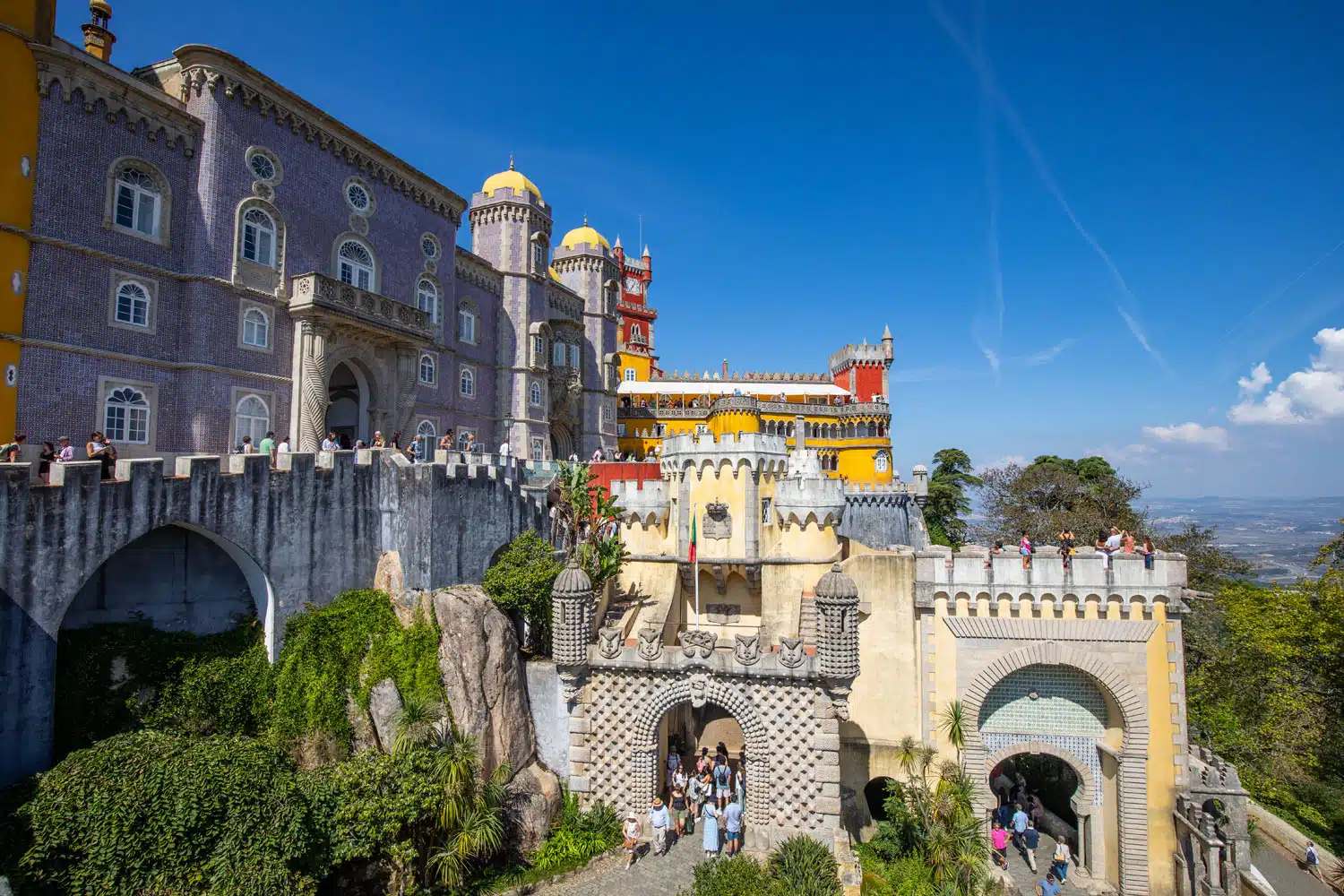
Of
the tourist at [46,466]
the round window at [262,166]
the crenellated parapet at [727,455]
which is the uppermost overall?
the round window at [262,166]

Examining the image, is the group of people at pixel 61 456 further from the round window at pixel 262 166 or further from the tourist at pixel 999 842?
Result: the tourist at pixel 999 842

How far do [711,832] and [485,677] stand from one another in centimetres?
722

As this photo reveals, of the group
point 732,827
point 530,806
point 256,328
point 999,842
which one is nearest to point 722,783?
point 732,827

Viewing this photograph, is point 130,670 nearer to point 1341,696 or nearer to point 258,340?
point 258,340

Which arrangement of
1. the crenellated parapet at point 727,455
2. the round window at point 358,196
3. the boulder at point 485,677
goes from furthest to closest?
the round window at point 358,196, the crenellated parapet at point 727,455, the boulder at point 485,677

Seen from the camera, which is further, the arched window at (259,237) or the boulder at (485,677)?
the arched window at (259,237)

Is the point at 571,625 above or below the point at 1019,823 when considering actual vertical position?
above

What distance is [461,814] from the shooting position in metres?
15.1

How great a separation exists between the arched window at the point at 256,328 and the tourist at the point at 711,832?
20.8 metres

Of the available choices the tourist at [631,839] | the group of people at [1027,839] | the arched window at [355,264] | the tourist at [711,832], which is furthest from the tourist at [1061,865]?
the arched window at [355,264]

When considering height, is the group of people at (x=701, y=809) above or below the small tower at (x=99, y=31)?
below

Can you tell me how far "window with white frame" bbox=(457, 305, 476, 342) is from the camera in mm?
33156

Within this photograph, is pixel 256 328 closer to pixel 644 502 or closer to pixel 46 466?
pixel 46 466

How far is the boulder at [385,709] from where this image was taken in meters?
16.2
